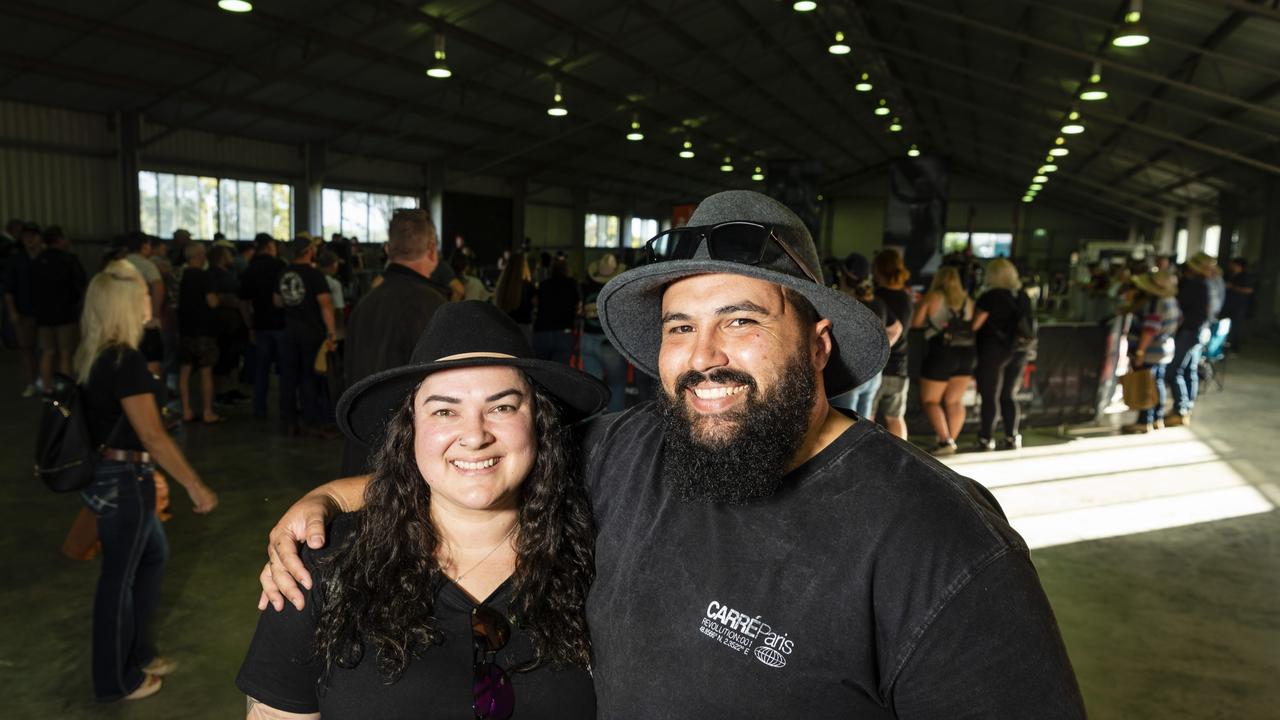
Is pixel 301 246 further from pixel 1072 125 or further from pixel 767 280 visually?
pixel 1072 125

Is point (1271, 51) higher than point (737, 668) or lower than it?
higher

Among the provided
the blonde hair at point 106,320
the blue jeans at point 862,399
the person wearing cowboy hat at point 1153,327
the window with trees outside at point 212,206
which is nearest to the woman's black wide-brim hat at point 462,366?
the blonde hair at point 106,320

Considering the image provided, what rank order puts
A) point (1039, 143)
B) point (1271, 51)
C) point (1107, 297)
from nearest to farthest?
point (1271, 51) → point (1107, 297) → point (1039, 143)

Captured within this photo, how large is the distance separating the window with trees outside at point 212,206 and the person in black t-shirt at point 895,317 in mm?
16347

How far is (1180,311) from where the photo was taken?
8.88m

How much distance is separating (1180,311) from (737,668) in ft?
30.5

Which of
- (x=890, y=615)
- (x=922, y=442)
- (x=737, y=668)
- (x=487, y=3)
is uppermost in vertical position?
(x=487, y=3)

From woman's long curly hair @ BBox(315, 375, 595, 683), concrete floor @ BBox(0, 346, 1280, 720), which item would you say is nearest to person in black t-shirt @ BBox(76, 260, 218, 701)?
concrete floor @ BBox(0, 346, 1280, 720)

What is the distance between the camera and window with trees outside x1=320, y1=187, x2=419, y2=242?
75.9 feet

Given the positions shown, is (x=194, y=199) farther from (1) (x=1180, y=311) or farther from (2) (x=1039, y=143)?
(2) (x=1039, y=143)

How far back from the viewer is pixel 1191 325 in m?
8.94

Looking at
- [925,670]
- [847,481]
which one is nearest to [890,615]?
[925,670]

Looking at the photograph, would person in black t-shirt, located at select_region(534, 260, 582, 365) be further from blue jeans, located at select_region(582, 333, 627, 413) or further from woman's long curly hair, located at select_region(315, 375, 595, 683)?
woman's long curly hair, located at select_region(315, 375, 595, 683)

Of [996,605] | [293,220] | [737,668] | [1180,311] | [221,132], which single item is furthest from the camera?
[293,220]
